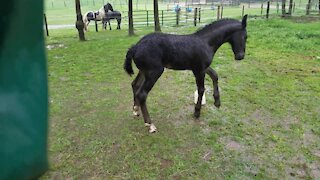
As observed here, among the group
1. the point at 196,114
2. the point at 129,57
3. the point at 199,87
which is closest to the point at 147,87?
the point at 129,57

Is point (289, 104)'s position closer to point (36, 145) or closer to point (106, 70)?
point (106, 70)

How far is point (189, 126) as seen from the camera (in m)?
4.64

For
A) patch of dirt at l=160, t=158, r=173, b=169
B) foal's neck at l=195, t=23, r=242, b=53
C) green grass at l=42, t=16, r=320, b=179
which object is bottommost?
patch of dirt at l=160, t=158, r=173, b=169

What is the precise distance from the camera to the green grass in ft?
12.1

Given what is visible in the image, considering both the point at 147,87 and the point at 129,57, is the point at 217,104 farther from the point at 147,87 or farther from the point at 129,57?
the point at 129,57

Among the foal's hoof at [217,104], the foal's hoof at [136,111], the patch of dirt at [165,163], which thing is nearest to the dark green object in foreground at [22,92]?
the patch of dirt at [165,163]

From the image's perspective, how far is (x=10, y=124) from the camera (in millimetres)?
359

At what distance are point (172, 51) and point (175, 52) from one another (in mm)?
41

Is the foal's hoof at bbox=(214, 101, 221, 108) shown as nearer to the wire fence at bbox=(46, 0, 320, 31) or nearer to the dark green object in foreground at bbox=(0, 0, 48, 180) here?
the dark green object in foreground at bbox=(0, 0, 48, 180)

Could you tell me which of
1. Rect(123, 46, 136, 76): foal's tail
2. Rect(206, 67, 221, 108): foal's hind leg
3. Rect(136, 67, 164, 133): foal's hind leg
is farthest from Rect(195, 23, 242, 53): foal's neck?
Rect(123, 46, 136, 76): foal's tail

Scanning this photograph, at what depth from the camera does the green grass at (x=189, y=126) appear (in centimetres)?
368

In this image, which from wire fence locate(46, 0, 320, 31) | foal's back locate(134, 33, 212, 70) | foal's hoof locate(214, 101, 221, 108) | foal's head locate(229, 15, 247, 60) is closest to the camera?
foal's back locate(134, 33, 212, 70)

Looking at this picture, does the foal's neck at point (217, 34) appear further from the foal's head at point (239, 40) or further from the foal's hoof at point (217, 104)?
the foal's hoof at point (217, 104)

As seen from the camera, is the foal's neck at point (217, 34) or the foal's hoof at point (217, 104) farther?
the foal's hoof at point (217, 104)
